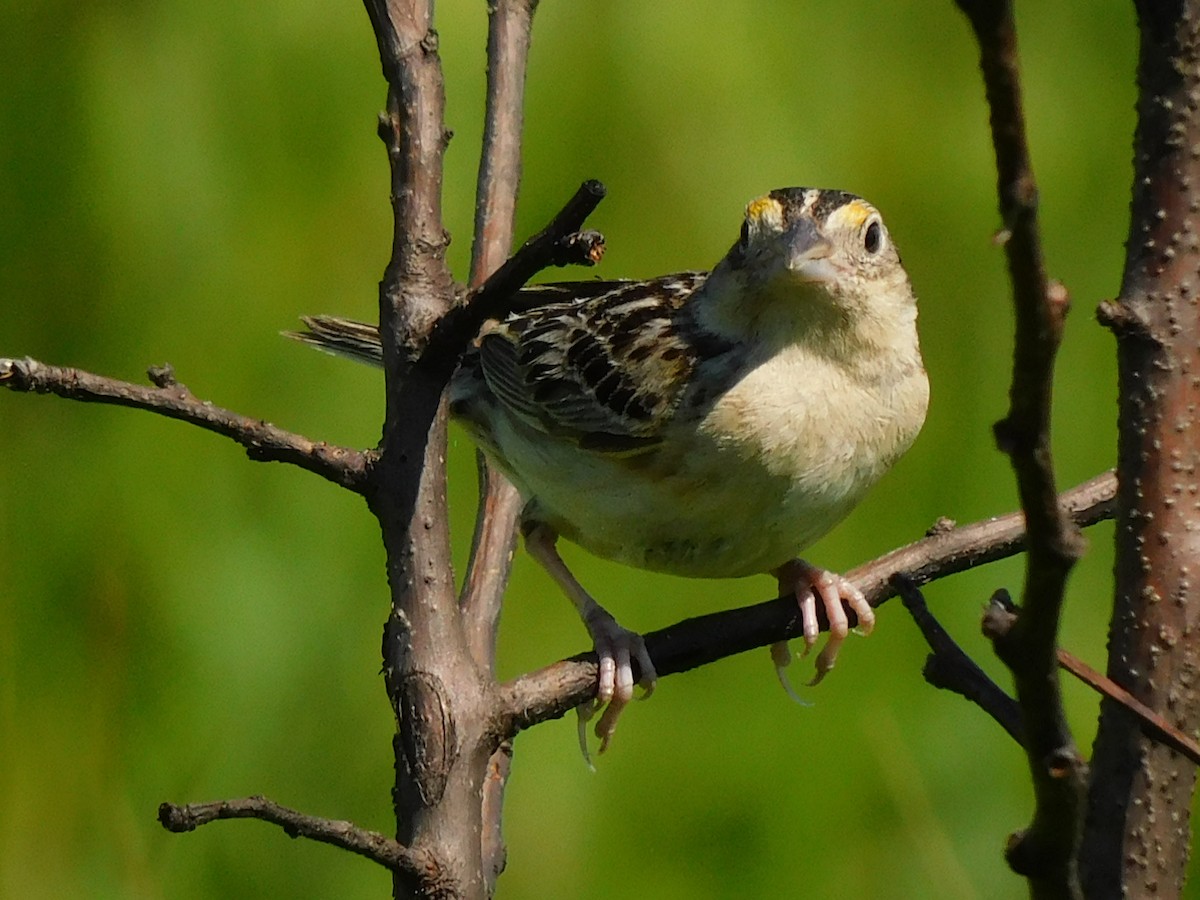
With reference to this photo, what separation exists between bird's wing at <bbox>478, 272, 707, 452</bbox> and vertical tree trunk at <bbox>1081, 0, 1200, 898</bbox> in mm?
1065

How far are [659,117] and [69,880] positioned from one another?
95.6 inches

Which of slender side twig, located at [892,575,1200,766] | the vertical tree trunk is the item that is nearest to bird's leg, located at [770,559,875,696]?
the vertical tree trunk

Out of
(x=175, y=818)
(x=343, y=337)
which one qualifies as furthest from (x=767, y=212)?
(x=175, y=818)

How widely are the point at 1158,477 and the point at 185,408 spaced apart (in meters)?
1.17

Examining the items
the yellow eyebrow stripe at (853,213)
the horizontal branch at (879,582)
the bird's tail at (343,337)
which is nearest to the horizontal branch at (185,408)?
the horizontal branch at (879,582)

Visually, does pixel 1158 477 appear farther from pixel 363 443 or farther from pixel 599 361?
pixel 363 443

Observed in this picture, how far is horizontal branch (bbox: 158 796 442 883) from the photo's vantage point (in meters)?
1.69

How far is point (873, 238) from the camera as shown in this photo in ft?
9.46

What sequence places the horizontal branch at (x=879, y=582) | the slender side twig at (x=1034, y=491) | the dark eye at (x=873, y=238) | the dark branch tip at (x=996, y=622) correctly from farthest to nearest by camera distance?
the dark eye at (x=873, y=238) → the horizontal branch at (x=879, y=582) → the dark branch tip at (x=996, y=622) → the slender side twig at (x=1034, y=491)

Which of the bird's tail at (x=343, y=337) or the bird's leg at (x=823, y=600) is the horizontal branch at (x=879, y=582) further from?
the bird's tail at (x=343, y=337)

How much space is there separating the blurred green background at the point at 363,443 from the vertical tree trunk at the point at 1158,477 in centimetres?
178

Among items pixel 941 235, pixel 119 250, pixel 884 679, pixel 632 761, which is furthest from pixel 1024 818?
pixel 119 250

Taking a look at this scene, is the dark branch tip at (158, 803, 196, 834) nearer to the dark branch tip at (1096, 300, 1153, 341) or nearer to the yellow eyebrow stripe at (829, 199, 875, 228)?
the dark branch tip at (1096, 300, 1153, 341)

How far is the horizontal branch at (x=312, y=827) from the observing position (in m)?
1.69
